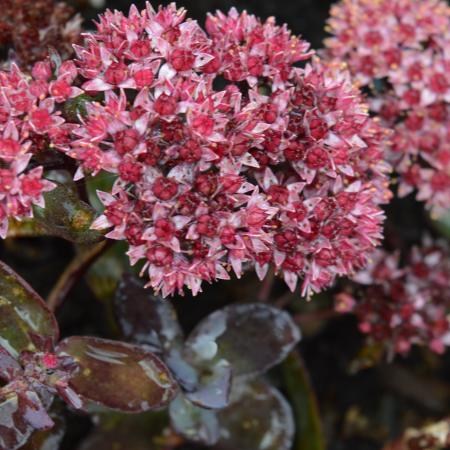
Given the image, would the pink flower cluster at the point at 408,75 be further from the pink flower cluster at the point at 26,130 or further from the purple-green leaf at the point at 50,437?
the purple-green leaf at the point at 50,437

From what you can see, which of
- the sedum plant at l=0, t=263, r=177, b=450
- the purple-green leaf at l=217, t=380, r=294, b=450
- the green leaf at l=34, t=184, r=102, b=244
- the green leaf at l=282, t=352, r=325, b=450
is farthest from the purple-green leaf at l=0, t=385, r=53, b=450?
the green leaf at l=282, t=352, r=325, b=450

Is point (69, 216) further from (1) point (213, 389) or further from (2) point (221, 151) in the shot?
(1) point (213, 389)

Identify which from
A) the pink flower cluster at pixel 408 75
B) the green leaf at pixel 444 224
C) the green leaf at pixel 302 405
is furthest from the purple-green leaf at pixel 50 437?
the green leaf at pixel 444 224

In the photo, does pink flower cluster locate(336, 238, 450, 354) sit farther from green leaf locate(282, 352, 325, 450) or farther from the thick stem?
the thick stem

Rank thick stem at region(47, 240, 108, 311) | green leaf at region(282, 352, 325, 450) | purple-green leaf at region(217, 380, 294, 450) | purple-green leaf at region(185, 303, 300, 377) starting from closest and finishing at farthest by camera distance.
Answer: thick stem at region(47, 240, 108, 311) → purple-green leaf at region(185, 303, 300, 377) → purple-green leaf at region(217, 380, 294, 450) → green leaf at region(282, 352, 325, 450)

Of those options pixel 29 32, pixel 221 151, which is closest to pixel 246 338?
pixel 221 151

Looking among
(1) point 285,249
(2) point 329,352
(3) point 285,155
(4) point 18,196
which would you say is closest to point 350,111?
(3) point 285,155
